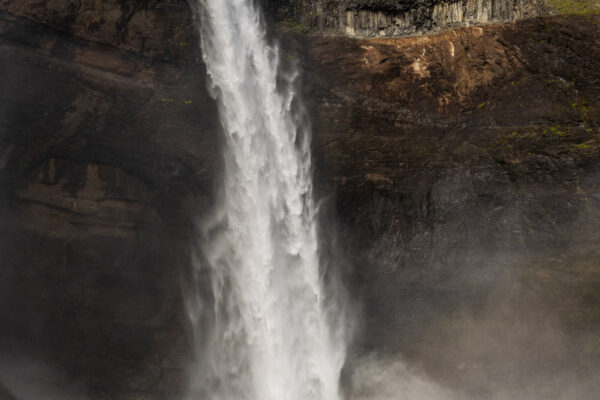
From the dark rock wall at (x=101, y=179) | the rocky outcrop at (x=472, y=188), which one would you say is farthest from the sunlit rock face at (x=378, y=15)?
the dark rock wall at (x=101, y=179)

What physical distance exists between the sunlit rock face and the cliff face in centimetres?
5

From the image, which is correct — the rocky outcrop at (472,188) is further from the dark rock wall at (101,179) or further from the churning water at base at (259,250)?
the dark rock wall at (101,179)

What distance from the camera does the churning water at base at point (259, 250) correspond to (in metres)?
11.5

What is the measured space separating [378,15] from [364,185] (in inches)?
151

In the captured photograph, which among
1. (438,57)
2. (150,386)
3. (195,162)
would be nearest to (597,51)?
(438,57)

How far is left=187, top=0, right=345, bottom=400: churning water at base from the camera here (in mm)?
11469

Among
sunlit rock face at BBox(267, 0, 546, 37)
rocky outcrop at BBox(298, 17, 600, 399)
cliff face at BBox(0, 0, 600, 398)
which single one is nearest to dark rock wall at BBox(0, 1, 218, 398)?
cliff face at BBox(0, 0, 600, 398)

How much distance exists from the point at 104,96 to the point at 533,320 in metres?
10.3

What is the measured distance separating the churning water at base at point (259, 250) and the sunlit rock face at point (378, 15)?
0.98m

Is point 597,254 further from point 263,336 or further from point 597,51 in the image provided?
point 263,336

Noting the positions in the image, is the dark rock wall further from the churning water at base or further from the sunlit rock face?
the sunlit rock face

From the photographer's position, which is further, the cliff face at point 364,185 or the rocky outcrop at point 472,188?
the rocky outcrop at point 472,188

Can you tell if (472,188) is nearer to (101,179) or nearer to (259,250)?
(259,250)

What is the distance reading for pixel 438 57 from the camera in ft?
39.2
